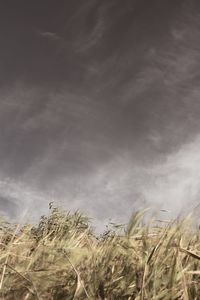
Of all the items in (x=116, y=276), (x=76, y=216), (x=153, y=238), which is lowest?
(x=116, y=276)

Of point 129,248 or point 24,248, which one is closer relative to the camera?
point 129,248

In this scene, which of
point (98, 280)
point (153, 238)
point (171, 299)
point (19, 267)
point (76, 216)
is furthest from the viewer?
point (76, 216)

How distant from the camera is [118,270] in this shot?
4.20m

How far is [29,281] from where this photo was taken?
378cm

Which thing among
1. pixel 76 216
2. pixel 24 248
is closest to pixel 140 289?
pixel 24 248

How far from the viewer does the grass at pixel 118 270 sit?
3.74 m

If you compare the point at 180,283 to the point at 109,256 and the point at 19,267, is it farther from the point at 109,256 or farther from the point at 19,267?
the point at 19,267

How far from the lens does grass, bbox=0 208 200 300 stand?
147 inches

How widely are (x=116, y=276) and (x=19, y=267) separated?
898 mm

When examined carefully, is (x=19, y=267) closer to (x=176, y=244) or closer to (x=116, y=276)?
(x=116, y=276)

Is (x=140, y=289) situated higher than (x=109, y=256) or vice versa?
(x=109, y=256)

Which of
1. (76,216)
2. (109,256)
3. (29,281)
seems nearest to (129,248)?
(109,256)

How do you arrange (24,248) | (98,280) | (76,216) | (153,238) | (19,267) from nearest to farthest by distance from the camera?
(98,280) → (19,267) → (153,238) → (24,248) → (76,216)

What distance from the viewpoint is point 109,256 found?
425cm
